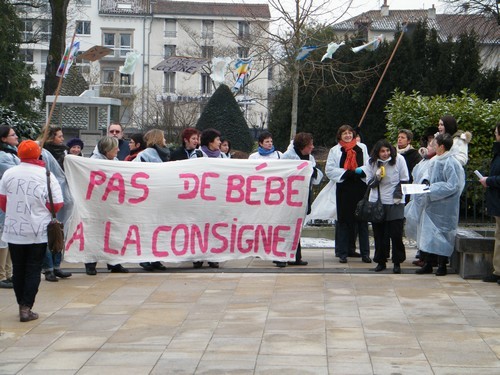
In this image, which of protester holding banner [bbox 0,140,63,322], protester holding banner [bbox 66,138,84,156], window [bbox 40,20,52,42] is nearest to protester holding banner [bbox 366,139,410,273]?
protester holding banner [bbox 66,138,84,156]

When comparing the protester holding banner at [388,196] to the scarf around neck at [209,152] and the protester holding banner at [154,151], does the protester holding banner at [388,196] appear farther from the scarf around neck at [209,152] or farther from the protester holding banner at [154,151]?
the protester holding banner at [154,151]

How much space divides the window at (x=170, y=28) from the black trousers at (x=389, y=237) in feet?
212

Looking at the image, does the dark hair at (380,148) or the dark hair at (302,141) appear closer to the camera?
the dark hair at (380,148)

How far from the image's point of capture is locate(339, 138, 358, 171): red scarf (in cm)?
1177

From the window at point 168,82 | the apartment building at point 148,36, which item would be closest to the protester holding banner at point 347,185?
the apartment building at point 148,36

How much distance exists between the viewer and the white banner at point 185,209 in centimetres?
1117

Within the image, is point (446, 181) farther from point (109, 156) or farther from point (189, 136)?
point (109, 156)

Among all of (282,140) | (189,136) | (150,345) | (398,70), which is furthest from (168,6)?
(150,345)

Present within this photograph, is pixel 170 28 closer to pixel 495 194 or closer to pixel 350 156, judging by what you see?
pixel 350 156

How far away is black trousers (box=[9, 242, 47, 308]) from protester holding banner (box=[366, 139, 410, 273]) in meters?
4.36

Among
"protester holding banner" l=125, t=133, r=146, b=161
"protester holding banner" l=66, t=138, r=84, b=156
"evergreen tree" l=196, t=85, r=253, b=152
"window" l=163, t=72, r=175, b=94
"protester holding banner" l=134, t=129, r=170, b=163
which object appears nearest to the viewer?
"protester holding banner" l=66, t=138, r=84, b=156

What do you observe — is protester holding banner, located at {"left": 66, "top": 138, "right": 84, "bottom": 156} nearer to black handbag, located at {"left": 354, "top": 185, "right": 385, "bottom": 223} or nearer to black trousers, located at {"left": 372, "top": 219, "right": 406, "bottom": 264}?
black handbag, located at {"left": 354, "top": 185, "right": 385, "bottom": 223}

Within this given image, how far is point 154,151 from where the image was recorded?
11695 millimetres

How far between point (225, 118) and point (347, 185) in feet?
45.5
